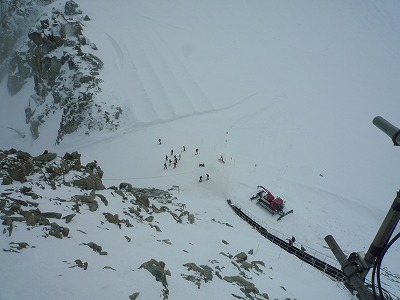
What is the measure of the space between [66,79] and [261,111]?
2797cm

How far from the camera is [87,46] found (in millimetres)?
42688

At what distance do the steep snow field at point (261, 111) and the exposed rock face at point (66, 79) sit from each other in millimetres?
1754

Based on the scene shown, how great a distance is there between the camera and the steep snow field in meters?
23.1

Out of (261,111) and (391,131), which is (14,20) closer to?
(261,111)

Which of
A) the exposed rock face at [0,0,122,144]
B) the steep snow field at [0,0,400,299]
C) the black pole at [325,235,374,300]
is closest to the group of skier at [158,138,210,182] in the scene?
the steep snow field at [0,0,400,299]

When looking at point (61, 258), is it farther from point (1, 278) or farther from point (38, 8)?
point (38, 8)

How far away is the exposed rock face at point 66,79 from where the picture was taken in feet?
120

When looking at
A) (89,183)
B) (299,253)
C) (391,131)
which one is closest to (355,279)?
(391,131)

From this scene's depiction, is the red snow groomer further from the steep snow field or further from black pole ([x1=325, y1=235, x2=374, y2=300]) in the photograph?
black pole ([x1=325, y1=235, x2=374, y2=300])

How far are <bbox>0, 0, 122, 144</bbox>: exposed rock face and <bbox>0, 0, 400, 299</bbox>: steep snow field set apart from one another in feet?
5.76

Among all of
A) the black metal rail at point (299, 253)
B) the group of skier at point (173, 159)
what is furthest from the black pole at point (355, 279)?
the group of skier at point (173, 159)

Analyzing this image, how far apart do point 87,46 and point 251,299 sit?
141 feet

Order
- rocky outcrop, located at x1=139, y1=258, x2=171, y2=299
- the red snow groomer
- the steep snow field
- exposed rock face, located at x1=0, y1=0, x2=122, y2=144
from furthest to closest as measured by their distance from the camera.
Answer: exposed rock face, located at x1=0, y1=0, x2=122, y2=144, the steep snow field, the red snow groomer, rocky outcrop, located at x1=139, y1=258, x2=171, y2=299

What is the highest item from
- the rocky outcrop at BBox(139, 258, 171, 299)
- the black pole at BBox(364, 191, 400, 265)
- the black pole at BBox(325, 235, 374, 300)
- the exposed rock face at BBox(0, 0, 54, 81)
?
the exposed rock face at BBox(0, 0, 54, 81)
